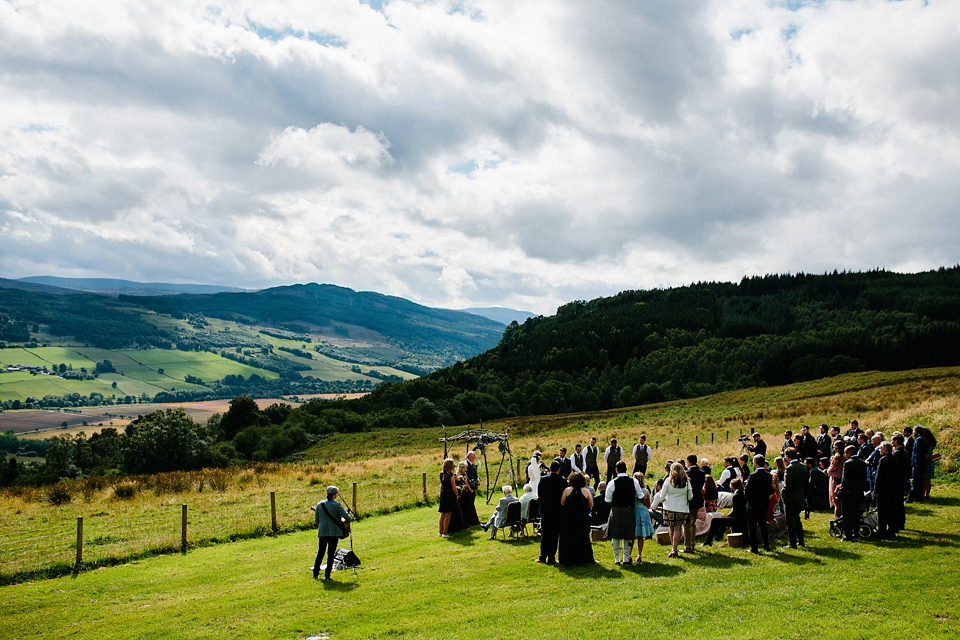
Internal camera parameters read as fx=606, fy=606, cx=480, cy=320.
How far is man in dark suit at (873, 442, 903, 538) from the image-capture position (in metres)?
14.3

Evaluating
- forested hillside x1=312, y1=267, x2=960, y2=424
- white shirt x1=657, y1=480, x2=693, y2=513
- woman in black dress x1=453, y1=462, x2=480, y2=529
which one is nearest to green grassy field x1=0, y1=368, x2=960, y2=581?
woman in black dress x1=453, y1=462, x2=480, y2=529

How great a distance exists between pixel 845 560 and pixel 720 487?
438 centimetres

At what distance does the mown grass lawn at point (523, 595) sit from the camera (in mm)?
9430

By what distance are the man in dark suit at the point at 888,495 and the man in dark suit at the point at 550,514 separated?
7.45 m

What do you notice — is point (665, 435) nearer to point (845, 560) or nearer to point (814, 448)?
point (814, 448)

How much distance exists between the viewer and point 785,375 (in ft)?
360

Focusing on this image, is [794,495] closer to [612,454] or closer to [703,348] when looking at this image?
[612,454]

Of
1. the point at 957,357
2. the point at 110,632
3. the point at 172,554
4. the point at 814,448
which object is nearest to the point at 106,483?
the point at 172,554

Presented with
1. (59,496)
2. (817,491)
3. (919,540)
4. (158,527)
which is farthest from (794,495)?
(59,496)

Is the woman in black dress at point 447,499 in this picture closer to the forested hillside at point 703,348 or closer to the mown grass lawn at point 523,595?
the mown grass lawn at point 523,595

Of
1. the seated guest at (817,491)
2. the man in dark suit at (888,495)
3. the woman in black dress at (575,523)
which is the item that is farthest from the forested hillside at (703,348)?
the man in dark suit at (888,495)

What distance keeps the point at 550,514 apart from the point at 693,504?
11.0 feet

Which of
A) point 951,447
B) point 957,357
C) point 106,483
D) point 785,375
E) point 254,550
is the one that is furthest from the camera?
point 785,375

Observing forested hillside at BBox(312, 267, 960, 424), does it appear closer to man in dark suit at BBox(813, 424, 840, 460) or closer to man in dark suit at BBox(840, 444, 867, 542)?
man in dark suit at BBox(813, 424, 840, 460)
